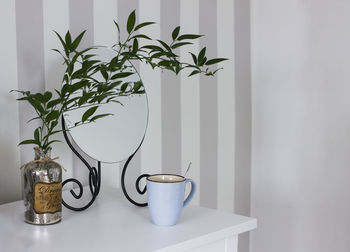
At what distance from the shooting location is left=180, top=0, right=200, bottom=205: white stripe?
5.19 feet

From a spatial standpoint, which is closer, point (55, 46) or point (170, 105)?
point (55, 46)

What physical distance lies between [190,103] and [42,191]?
2.52ft

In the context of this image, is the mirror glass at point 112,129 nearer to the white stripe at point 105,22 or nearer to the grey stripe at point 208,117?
the white stripe at point 105,22

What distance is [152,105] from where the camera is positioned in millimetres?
1485

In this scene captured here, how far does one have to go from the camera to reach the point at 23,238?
87cm

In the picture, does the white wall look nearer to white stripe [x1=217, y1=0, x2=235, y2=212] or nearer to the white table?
white stripe [x1=217, y1=0, x2=235, y2=212]

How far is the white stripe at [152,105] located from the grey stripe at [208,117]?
8.1 inches

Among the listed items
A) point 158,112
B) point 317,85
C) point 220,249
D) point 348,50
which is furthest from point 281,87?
point 220,249

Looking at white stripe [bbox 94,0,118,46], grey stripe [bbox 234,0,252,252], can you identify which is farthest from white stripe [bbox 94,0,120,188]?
grey stripe [bbox 234,0,252,252]

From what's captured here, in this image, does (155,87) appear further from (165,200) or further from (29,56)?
(165,200)

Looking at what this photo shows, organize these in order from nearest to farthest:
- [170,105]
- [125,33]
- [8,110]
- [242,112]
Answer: [8,110], [125,33], [170,105], [242,112]

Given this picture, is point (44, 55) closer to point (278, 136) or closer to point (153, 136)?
point (153, 136)

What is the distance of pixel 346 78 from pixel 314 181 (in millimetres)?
381

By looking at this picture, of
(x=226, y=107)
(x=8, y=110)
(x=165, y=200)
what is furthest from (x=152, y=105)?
(x=165, y=200)
